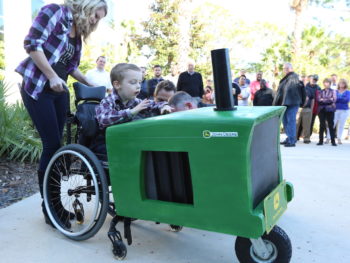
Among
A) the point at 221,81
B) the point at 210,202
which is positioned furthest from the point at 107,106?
the point at 210,202

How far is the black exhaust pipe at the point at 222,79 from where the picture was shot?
6.29ft

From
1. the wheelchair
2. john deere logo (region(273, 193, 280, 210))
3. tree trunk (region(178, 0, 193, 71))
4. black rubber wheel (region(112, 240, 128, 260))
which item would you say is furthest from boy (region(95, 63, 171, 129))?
tree trunk (region(178, 0, 193, 71))

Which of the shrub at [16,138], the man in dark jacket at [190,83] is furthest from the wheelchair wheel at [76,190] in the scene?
the man in dark jacket at [190,83]

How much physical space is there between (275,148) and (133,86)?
0.99 m

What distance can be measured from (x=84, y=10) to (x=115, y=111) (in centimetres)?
72

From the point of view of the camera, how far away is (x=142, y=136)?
1.94m

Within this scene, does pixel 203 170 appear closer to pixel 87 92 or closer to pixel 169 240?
pixel 169 240

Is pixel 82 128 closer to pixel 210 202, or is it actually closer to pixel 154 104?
pixel 154 104

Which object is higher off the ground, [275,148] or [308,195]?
[275,148]

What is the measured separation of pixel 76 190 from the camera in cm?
244

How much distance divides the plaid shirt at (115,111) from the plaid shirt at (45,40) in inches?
18.2

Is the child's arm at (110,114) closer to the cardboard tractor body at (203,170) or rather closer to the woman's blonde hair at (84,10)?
the cardboard tractor body at (203,170)

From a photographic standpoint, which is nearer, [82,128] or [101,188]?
[101,188]

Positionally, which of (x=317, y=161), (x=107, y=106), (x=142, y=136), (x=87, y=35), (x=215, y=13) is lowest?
(x=317, y=161)
